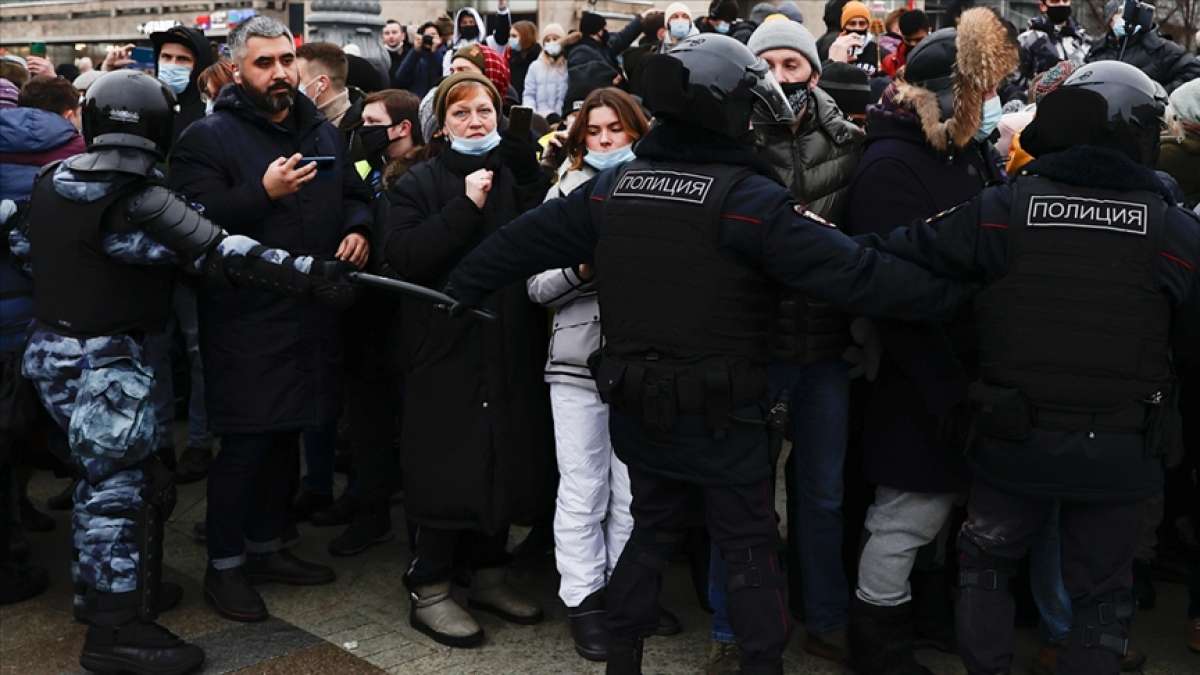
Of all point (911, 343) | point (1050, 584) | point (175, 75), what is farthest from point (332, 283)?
point (175, 75)

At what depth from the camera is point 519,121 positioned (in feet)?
13.9

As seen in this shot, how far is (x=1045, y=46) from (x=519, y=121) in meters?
5.58

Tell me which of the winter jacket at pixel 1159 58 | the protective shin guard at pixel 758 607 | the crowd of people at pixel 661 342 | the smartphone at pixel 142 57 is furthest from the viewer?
the smartphone at pixel 142 57

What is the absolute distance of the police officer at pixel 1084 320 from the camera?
3221 millimetres

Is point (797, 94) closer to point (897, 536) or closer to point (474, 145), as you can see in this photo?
point (474, 145)

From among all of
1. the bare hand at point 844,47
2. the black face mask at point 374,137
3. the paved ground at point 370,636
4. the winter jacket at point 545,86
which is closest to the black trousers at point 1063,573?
the paved ground at point 370,636

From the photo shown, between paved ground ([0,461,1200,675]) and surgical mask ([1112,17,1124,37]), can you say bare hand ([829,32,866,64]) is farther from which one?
paved ground ([0,461,1200,675])

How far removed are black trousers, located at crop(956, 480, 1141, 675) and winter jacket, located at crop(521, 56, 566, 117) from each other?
7.60 m

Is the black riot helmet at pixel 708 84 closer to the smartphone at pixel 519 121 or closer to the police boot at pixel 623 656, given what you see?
the smartphone at pixel 519 121

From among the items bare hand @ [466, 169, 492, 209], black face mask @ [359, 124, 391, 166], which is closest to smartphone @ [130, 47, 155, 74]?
black face mask @ [359, 124, 391, 166]

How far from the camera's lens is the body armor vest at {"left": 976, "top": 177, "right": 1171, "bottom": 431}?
126 inches

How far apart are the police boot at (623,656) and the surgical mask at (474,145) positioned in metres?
1.75

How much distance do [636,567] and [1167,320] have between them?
1.62m

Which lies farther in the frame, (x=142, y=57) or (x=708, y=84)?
(x=142, y=57)
